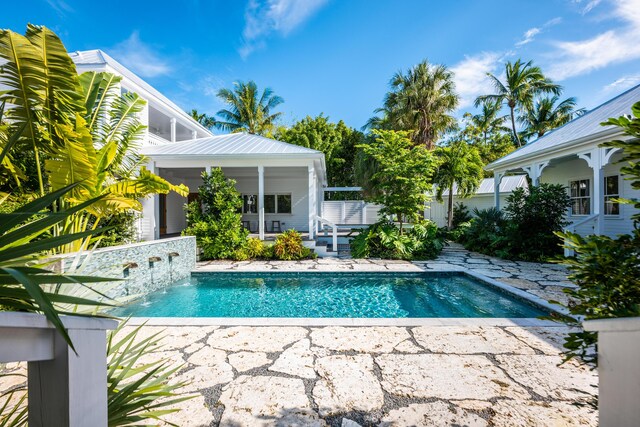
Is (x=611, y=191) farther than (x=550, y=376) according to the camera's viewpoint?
Yes

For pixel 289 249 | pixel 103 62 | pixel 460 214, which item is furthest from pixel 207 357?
pixel 460 214

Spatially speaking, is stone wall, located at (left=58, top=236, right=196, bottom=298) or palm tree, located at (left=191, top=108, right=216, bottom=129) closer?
stone wall, located at (left=58, top=236, right=196, bottom=298)

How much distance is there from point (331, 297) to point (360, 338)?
2.79 m

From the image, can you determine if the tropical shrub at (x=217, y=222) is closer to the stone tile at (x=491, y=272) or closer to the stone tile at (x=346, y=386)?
the stone tile at (x=346, y=386)

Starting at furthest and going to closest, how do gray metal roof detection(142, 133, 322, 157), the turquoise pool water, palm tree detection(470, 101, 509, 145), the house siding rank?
1. palm tree detection(470, 101, 509, 145)
2. gray metal roof detection(142, 133, 322, 157)
3. the house siding
4. the turquoise pool water

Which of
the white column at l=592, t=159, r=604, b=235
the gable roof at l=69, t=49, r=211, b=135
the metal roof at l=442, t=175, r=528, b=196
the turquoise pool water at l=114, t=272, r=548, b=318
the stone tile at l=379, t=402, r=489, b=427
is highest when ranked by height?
the gable roof at l=69, t=49, r=211, b=135

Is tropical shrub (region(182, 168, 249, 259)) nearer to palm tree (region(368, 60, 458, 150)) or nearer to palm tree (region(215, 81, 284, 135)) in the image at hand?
palm tree (region(368, 60, 458, 150))

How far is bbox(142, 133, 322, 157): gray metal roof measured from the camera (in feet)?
36.1

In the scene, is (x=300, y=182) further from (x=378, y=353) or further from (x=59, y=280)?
(x=59, y=280)

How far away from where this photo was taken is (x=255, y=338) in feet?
13.5

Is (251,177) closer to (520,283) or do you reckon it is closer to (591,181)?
(520,283)

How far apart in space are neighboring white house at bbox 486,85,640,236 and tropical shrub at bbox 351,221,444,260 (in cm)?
425

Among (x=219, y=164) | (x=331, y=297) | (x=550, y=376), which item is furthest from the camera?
(x=219, y=164)

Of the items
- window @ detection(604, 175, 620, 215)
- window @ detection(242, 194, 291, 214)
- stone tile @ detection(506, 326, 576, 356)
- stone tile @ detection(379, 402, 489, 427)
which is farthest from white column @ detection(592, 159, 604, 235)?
window @ detection(242, 194, 291, 214)
